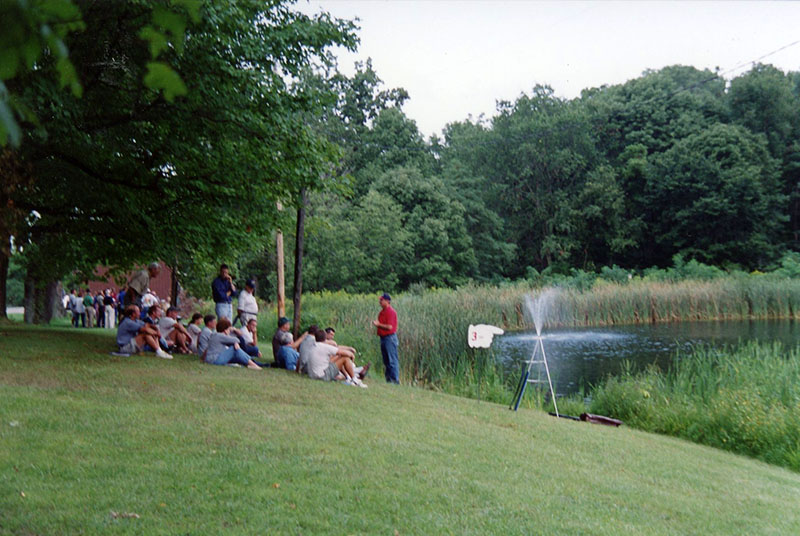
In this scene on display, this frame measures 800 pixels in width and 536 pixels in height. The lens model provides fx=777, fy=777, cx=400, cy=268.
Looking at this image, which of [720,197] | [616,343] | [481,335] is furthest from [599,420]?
[720,197]

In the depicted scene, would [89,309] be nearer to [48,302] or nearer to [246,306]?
[48,302]

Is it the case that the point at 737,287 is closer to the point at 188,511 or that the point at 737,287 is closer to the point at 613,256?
the point at 613,256

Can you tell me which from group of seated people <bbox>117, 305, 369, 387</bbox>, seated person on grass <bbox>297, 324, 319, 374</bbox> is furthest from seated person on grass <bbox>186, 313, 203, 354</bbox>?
seated person on grass <bbox>297, 324, 319, 374</bbox>

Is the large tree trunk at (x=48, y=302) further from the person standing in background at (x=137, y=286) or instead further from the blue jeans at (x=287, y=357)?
the blue jeans at (x=287, y=357)

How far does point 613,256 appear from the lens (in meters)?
63.8

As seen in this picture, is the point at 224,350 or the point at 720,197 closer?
the point at 224,350

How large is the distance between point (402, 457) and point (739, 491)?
4093mm

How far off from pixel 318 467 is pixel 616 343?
2065cm

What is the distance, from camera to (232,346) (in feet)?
46.7

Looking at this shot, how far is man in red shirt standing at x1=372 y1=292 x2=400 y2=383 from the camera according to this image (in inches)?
621

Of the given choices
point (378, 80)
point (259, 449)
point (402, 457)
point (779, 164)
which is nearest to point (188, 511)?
point (259, 449)

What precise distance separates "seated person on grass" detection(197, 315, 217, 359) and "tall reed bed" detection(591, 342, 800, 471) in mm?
7938

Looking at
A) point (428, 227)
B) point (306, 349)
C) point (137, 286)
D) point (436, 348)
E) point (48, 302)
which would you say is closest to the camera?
point (306, 349)

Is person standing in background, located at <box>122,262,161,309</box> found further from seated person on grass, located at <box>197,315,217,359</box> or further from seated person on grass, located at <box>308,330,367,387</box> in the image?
seated person on grass, located at <box>308,330,367,387</box>
